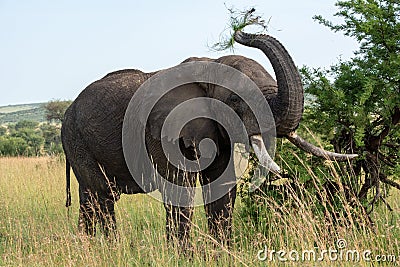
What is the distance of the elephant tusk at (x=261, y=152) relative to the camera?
5249 mm

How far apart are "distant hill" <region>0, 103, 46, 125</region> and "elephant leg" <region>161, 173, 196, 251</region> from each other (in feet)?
284

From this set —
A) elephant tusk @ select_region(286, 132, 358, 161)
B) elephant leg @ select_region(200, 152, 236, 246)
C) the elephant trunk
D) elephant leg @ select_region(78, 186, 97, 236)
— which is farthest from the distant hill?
the elephant trunk

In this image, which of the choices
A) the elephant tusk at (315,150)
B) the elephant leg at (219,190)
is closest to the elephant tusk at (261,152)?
the elephant tusk at (315,150)

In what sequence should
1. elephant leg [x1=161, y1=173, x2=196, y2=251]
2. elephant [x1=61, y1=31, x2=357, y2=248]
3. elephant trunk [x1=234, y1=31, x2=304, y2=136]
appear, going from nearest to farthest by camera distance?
elephant trunk [x1=234, y1=31, x2=304, y2=136] < elephant [x1=61, y1=31, x2=357, y2=248] < elephant leg [x1=161, y1=173, x2=196, y2=251]

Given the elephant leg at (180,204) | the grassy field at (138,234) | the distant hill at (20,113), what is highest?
the distant hill at (20,113)

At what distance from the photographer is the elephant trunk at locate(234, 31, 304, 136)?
5.08m

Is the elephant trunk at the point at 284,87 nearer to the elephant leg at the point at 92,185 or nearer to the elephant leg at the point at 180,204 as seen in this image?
the elephant leg at the point at 180,204

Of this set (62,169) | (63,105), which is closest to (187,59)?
(62,169)

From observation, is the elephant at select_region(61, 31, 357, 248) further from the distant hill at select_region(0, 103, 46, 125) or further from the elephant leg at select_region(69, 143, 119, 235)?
the distant hill at select_region(0, 103, 46, 125)

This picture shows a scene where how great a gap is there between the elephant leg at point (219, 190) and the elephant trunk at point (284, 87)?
1100 mm

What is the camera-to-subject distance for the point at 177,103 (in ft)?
19.9

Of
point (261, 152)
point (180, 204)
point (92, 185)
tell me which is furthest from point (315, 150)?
point (92, 185)

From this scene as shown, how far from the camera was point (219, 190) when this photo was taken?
21.1 ft

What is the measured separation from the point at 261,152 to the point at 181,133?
97cm
